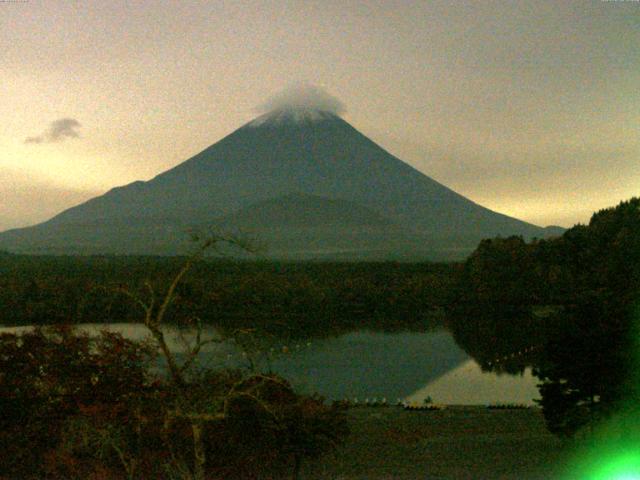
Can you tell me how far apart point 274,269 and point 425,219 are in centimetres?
5299

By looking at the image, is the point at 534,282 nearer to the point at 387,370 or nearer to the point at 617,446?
the point at 387,370

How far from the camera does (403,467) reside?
30.3ft

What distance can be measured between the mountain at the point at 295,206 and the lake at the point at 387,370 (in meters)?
58.5

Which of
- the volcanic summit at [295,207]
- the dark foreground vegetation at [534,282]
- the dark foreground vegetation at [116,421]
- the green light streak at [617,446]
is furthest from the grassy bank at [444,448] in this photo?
the volcanic summit at [295,207]

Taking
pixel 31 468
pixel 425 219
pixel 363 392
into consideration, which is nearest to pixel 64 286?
pixel 363 392

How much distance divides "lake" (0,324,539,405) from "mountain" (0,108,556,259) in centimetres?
5846

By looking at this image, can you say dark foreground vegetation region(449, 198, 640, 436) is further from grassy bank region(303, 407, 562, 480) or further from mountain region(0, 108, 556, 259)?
mountain region(0, 108, 556, 259)

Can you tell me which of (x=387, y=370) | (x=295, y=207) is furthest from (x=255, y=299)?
(x=295, y=207)

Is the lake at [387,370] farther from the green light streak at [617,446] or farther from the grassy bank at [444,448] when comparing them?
the green light streak at [617,446]

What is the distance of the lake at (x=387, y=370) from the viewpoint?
18797 mm

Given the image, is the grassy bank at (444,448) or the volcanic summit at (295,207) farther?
the volcanic summit at (295,207)

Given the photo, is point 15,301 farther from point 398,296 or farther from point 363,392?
point 363,392

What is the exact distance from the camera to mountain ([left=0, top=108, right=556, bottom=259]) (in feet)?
308

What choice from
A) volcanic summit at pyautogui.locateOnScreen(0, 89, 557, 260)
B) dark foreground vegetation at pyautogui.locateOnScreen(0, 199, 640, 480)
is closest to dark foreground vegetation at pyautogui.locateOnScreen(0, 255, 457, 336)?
dark foreground vegetation at pyautogui.locateOnScreen(0, 199, 640, 480)
